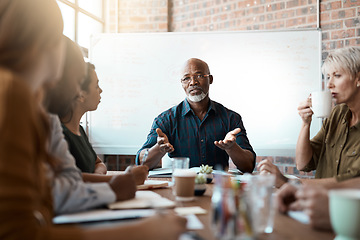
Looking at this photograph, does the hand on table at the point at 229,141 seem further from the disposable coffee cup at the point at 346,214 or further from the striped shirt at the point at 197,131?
the disposable coffee cup at the point at 346,214

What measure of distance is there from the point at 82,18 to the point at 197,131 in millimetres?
2355

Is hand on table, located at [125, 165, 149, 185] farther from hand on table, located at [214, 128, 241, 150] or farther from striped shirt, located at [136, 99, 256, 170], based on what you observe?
striped shirt, located at [136, 99, 256, 170]

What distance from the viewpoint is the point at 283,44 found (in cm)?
361

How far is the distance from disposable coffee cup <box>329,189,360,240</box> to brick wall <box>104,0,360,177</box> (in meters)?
3.09

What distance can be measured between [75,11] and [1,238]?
3855 mm

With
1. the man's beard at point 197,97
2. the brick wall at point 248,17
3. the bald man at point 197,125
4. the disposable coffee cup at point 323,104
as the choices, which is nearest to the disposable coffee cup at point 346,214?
the disposable coffee cup at point 323,104

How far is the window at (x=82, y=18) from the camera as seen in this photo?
3832 millimetres

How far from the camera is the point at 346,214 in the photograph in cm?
66

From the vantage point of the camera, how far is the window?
151 inches

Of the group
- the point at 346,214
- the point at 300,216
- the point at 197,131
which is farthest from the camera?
the point at 197,131

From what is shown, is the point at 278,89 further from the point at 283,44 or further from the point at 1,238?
the point at 1,238

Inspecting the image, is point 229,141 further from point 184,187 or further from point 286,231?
point 286,231

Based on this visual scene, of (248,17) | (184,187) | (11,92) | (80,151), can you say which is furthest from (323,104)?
(248,17)

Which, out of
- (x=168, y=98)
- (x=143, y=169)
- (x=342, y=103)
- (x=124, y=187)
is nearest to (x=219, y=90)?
(x=168, y=98)
